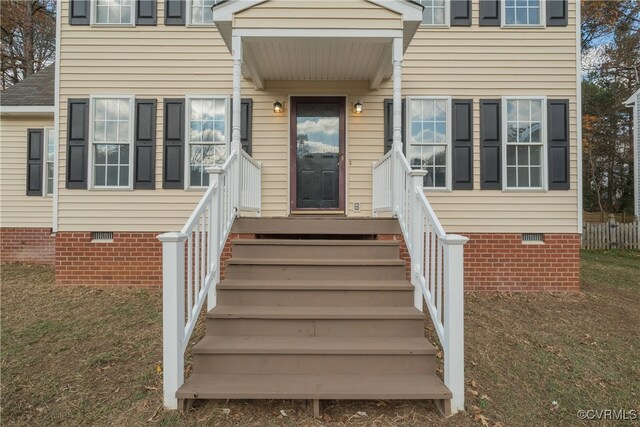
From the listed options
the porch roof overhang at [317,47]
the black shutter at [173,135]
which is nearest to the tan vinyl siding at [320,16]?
the porch roof overhang at [317,47]

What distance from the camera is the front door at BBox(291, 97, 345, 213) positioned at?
18.6 feet

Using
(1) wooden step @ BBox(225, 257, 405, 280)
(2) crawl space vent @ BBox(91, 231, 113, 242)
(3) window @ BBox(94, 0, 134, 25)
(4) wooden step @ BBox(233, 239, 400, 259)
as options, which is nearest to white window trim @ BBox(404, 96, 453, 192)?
(4) wooden step @ BBox(233, 239, 400, 259)

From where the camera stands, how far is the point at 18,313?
4.22 m

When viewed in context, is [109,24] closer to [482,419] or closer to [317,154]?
[317,154]

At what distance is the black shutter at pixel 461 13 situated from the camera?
5.45 m

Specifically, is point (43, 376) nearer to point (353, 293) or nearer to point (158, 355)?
point (158, 355)

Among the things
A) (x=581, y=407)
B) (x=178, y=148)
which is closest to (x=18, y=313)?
(x=178, y=148)

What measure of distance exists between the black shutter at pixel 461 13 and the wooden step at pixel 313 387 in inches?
212

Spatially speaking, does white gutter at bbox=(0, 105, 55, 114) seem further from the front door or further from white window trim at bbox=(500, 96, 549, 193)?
white window trim at bbox=(500, 96, 549, 193)

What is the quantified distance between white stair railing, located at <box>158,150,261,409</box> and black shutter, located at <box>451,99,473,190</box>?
3.19 m

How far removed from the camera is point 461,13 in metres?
5.45

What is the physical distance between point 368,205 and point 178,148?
3.22 m

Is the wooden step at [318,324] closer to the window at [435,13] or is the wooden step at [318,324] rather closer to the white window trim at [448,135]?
the white window trim at [448,135]
